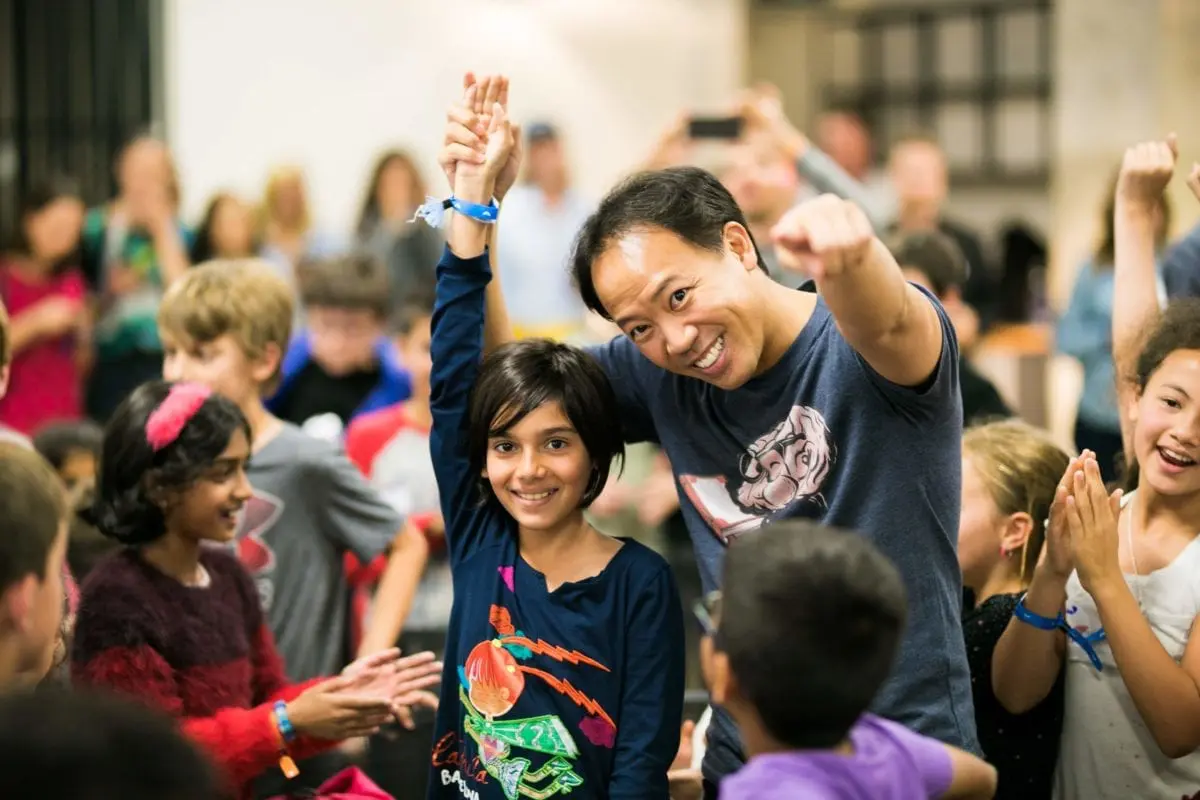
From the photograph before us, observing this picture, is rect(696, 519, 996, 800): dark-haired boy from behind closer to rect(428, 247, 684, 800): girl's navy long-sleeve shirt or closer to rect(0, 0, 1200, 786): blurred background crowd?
rect(428, 247, 684, 800): girl's navy long-sleeve shirt

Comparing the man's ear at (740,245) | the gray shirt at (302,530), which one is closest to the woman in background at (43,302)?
the gray shirt at (302,530)

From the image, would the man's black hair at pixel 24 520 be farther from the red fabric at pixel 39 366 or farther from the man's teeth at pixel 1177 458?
the red fabric at pixel 39 366

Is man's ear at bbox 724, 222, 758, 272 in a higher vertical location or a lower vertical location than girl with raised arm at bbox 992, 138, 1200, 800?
higher

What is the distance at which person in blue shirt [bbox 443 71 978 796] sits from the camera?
6.07 feet

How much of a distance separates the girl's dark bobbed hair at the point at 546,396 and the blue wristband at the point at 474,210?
0.63 ft

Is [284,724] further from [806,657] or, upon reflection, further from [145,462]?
[806,657]

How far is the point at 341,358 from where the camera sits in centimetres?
435

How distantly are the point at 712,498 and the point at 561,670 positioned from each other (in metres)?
0.32

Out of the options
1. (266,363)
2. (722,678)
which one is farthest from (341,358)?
(722,678)

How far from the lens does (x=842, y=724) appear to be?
60.3 inches

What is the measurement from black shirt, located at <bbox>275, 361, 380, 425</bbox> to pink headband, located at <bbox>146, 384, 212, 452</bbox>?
1.89m

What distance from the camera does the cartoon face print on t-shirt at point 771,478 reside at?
6.30ft

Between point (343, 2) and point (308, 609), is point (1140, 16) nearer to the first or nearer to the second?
point (343, 2)

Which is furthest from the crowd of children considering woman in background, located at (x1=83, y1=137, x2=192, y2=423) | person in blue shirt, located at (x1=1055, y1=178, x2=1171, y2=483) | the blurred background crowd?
woman in background, located at (x1=83, y1=137, x2=192, y2=423)
